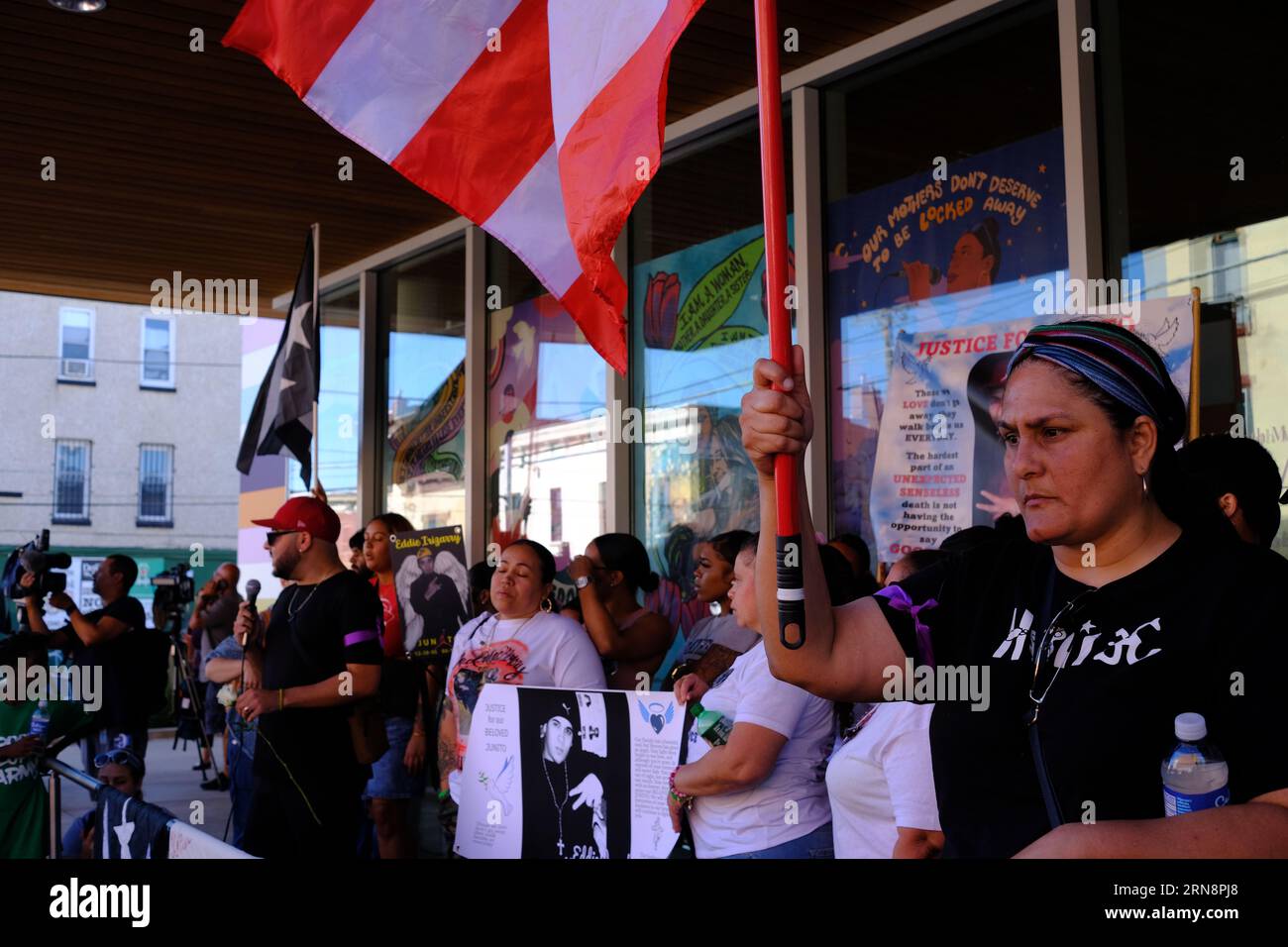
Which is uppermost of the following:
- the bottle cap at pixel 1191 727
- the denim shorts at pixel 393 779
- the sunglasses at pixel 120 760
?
the bottle cap at pixel 1191 727

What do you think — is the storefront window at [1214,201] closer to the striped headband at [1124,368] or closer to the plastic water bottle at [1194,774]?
the striped headband at [1124,368]

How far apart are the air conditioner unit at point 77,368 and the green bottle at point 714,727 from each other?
1222 inches

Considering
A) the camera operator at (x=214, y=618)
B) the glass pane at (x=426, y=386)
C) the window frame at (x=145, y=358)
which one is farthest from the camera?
the window frame at (x=145, y=358)

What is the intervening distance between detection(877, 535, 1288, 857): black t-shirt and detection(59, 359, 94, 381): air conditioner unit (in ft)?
108

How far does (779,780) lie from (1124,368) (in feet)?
6.87

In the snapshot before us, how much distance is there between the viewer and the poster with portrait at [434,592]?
6855mm

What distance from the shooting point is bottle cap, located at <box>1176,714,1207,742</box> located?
1.58 metres

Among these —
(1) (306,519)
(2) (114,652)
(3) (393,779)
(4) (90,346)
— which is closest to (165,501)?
(4) (90,346)

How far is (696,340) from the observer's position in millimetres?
7562

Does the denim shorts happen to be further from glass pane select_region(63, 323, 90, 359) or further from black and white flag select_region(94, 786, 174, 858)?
glass pane select_region(63, 323, 90, 359)

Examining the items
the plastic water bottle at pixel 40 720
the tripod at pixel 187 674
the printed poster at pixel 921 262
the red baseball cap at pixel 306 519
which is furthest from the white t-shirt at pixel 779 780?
the tripod at pixel 187 674

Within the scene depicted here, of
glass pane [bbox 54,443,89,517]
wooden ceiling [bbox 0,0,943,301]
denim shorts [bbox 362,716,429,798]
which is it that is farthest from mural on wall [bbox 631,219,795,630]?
glass pane [bbox 54,443,89,517]
